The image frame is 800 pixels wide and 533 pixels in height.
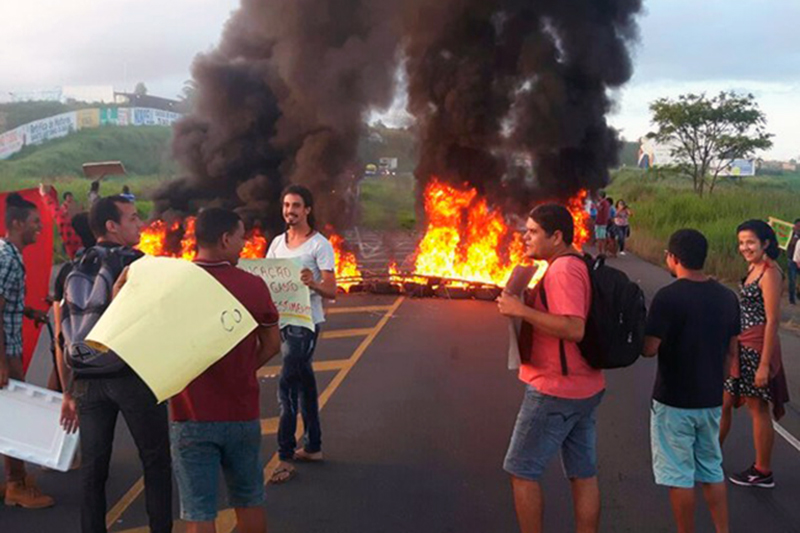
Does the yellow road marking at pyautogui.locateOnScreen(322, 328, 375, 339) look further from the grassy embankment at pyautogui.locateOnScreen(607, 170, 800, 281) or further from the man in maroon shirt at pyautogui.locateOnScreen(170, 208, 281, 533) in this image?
the grassy embankment at pyautogui.locateOnScreen(607, 170, 800, 281)

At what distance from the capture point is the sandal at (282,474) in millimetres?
4875

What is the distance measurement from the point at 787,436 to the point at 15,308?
570 cm

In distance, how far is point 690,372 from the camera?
3.74 m

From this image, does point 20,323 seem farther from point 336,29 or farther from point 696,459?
point 336,29

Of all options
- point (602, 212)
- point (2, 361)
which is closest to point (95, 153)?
point (602, 212)

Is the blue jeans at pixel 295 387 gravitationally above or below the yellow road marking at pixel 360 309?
above

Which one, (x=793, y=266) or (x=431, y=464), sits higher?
(x=793, y=266)

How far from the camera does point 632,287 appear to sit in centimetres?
345

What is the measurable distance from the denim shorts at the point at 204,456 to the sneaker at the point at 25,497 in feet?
6.12

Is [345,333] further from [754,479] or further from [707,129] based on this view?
[707,129]

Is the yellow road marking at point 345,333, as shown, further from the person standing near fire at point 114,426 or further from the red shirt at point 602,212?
the red shirt at point 602,212

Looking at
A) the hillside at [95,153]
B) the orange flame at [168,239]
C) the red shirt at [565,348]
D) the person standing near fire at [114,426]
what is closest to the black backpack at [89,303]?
the person standing near fire at [114,426]

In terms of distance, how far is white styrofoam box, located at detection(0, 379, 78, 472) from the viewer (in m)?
4.39

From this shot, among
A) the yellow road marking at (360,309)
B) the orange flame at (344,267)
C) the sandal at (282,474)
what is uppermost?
the orange flame at (344,267)
